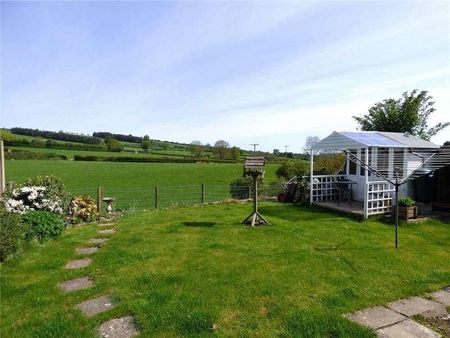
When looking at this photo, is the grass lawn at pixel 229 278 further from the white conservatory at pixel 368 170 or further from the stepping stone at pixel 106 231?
the white conservatory at pixel 368 170

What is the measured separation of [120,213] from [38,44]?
5811 mm

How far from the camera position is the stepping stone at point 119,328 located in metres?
3.43

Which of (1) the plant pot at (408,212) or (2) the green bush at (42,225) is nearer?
(2) the green bush at (42,225)

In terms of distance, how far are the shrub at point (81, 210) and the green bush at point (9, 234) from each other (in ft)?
11.1

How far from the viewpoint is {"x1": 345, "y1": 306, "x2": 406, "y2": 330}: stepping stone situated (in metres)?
3.69

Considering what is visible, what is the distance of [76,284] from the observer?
4871mm

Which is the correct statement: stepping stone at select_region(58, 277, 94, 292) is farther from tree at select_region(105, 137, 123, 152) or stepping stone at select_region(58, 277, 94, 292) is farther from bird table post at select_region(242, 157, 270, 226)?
tree at select_region(105, 137, 123, 152)

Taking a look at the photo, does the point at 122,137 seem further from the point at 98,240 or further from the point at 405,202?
the point at 405,202

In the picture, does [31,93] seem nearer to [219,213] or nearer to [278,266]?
[219,213]

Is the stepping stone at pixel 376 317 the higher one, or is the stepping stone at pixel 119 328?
the stepping stone at pixel 376 317

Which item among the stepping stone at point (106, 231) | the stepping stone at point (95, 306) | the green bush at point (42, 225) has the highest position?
the green bush at point (42, 225)

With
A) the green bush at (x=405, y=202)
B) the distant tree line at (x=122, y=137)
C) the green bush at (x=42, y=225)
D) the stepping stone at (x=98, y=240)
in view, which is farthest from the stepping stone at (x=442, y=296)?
the distant tree line at (x=122, y=137)

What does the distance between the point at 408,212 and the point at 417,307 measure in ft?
20.1

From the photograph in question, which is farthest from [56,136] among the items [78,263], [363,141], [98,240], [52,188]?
[78,263]
